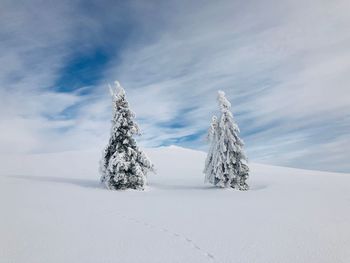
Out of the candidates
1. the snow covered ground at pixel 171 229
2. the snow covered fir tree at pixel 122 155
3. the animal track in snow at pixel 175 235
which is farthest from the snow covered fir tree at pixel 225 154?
the animal track in snow at pixel 175 235

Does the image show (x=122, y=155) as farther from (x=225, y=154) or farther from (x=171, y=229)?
(x=171, y=229)

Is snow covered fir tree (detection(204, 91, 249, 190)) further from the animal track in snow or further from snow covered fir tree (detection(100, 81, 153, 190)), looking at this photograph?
the animal track in snow

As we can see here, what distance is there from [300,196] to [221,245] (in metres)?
10.9

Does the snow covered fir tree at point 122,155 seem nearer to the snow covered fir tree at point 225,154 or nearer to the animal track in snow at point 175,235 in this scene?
the snow covered fir tree at point 225,154

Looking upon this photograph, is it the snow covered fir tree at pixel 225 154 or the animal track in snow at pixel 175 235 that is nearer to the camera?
the animal track in snow at pixel 175 235

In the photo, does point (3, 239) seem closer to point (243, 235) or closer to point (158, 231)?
point (158, 231)

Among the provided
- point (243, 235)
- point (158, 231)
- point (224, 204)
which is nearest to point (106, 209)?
point (158, 231)

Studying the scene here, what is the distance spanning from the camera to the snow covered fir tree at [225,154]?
2391 centimetres

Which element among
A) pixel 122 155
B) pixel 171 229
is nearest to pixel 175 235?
pixel 171 229

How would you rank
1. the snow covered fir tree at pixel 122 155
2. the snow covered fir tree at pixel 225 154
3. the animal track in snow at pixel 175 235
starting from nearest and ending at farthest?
the animal track in snow at pixel 175 235 → the snow covered fir tree at pixel 122 155 → the snow covered fir tree at pixel 225 154

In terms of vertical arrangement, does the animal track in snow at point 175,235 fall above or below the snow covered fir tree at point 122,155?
below

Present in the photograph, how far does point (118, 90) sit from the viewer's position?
24703 millimetres

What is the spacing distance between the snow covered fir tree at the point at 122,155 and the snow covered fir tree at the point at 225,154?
5501mm

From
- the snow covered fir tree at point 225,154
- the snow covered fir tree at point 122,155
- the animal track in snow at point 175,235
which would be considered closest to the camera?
the animal track in snow at point 175,235
